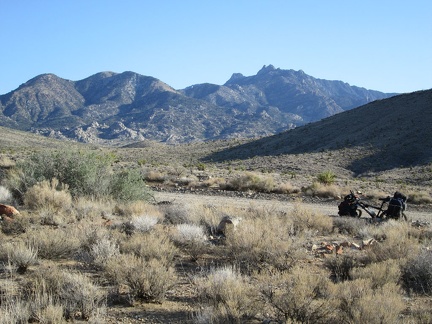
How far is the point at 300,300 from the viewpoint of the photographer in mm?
5352

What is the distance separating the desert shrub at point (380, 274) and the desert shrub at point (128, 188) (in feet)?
33.9

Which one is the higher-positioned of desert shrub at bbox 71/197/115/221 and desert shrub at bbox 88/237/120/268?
desert shrub at bbox 71/197/115/221

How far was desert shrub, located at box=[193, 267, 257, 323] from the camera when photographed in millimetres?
5207

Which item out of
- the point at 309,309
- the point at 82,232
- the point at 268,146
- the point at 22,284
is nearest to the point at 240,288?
the point at 309,309

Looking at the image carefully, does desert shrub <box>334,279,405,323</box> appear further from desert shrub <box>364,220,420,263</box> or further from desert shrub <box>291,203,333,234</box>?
desert shrub <box>291,203,333,234</box>

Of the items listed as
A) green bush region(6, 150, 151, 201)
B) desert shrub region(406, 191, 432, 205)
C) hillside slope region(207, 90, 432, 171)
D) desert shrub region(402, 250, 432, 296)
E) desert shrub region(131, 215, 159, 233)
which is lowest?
→ desert shrub region(406, 191, 432, 205)

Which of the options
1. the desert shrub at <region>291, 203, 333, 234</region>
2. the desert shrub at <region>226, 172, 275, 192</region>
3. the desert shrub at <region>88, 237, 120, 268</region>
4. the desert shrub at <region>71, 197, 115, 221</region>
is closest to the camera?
the desert shrub at <region>88, 237, 120, 268</region>

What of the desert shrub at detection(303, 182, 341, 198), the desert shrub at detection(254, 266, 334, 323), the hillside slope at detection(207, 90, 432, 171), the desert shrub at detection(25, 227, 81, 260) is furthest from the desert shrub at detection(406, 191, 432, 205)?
the hillside slope at detection(207, 90, 432, 171)

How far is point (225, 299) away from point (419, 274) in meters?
4.00

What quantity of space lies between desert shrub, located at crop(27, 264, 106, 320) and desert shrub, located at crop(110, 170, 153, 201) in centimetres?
948

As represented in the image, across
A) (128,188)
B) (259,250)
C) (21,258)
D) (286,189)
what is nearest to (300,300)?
(259,250)

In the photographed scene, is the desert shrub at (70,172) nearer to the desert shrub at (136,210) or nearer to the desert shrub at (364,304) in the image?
the desert shrub at (136,210)

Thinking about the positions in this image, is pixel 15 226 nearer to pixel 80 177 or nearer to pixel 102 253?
pixel 102 253

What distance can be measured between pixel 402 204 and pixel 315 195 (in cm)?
1039
